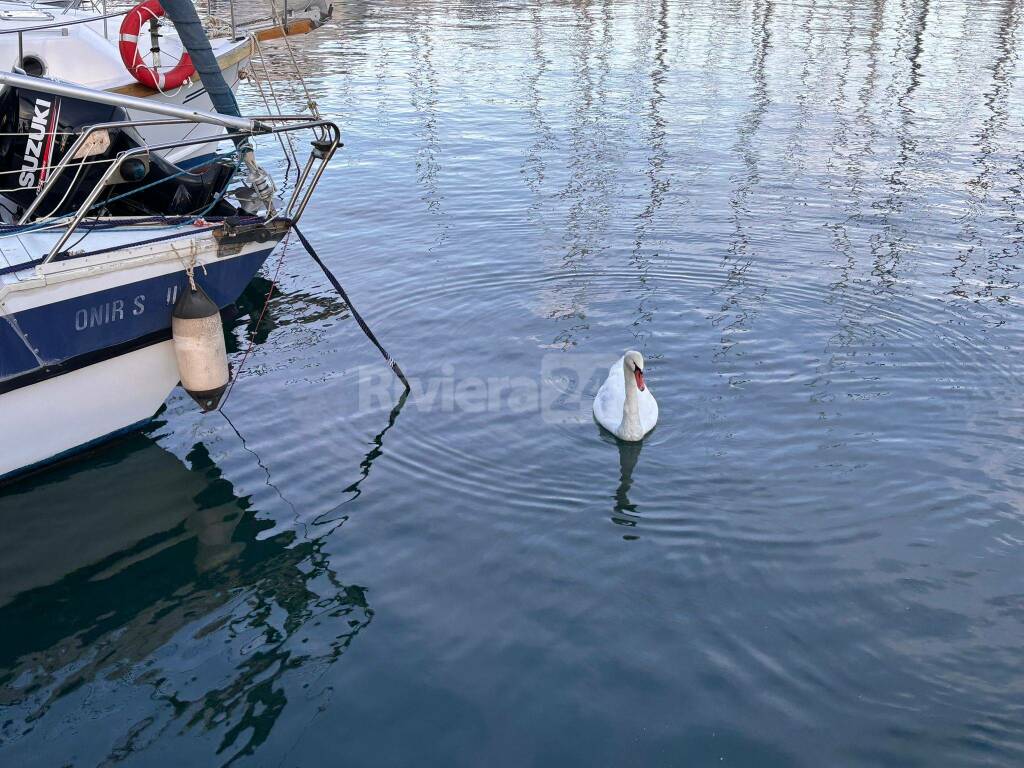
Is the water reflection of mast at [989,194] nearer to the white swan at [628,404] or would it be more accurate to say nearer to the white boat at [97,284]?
the white swan at [628,404]

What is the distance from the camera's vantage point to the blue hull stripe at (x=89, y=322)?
8609 millimetres

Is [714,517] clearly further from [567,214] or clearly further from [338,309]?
[567,214]

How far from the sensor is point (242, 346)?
12.4 m

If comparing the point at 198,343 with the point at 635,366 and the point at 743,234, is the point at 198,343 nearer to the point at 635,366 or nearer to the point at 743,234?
the point at 635,366

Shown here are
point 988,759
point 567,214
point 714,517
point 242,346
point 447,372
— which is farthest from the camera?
point 567,214

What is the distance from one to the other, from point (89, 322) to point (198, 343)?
1.01m

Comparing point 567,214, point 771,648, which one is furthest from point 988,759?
point 567,214

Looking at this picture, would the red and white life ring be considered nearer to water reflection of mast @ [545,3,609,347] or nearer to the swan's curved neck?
water reflection of mast @ [545,3,609,347]

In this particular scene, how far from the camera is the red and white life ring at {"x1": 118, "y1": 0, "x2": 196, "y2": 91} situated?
562 inches

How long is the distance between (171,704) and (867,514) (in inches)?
233

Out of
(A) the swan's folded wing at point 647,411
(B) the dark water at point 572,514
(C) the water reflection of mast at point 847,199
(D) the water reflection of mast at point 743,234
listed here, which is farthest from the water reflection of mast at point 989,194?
(A) the swan's folded wing at point 647,411

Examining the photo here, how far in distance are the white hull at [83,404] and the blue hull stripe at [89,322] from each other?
9.4 inches

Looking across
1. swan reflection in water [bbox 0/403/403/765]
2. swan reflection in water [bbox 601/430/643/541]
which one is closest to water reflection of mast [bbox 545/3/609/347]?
swan reflection in water [bbox 601/430/643/541]

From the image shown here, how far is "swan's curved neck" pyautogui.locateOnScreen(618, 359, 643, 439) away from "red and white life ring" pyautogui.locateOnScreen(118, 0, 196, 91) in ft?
29.3
